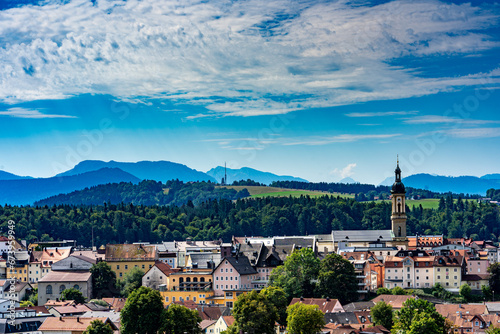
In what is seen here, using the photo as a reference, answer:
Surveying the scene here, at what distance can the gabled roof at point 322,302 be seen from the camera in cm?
9171

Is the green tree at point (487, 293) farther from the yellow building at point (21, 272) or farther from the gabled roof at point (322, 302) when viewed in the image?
the yellow building at point (21, 272)

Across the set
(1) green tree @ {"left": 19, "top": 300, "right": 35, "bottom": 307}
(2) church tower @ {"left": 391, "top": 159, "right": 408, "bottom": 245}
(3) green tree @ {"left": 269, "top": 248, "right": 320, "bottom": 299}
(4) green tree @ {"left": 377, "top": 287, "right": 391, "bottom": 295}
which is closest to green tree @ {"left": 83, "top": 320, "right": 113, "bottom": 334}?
(3) green tree @ {"left": 269, "top": 248, "right": 320, "bottom": 299}

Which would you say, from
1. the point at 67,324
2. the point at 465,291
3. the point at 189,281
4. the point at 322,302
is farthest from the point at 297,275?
the point at 67,324

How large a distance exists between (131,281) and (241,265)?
634 inches

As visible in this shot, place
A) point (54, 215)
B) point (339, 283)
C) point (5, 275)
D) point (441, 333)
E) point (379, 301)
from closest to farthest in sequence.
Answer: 1. point (441, 333)
2. point (379, 301)
3. point (339, 283)
4. point (5, 275)
5. point (54, 215)

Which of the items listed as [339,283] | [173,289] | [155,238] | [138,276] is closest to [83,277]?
[138,276]

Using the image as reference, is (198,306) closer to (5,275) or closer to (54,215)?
(5,275)

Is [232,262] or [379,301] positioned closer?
[379,301]

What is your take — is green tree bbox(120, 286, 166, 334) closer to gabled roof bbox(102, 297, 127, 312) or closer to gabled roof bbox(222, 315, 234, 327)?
gabled roof bbox(222, 315, 234, 327)

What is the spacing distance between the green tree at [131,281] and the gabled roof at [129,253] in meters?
4.79

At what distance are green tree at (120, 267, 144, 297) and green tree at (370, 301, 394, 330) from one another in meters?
36.5

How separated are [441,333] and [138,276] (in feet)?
160

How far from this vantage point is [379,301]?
305 ft

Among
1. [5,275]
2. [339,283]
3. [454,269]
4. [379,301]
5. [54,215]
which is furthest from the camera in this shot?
[54,215]
